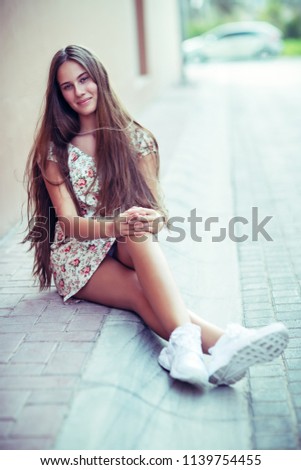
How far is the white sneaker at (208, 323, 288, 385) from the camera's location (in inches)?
96.3

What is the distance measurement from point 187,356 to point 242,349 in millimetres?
226

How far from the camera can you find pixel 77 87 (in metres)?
2.98

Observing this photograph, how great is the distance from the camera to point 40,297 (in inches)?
130

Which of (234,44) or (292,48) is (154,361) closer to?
(234,44)

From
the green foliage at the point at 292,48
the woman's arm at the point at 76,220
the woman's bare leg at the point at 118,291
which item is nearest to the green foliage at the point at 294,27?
the green foliage at the point at 292,48

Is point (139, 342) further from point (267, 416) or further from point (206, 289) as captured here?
point (206, 289)

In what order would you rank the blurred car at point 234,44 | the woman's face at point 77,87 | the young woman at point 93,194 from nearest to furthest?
1. the young woman at point 93,194
2. the woman's face at point 77,87
3. the blurred car at point 234,44

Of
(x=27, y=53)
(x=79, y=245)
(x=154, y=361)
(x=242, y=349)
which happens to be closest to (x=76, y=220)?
(x=79, y=245)

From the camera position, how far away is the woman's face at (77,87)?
9.78 ft

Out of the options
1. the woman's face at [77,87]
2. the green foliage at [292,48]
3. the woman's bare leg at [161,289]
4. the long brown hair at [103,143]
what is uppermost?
the woman's face at [77,87]

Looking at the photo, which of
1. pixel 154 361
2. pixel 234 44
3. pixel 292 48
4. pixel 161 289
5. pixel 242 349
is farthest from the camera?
pixel 292 48

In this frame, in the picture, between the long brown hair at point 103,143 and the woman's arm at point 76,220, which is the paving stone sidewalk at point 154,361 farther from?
the long brown hair at point 103,143

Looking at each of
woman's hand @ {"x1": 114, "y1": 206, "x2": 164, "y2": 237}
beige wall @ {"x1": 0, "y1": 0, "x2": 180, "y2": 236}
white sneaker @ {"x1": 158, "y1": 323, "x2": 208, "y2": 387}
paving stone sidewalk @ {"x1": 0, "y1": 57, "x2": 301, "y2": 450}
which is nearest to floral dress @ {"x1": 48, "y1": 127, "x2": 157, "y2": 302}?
paving stone sidewalk @ {"x1": 0, "y1": 57, "x2": 301, "y2": 450}

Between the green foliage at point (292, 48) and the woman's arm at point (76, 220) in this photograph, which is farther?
the green foliage at point (292, 48)
